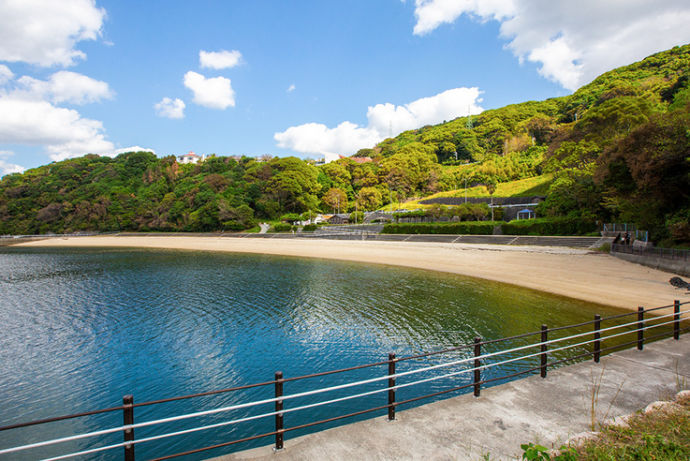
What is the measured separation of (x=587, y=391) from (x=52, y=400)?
37.0 feet

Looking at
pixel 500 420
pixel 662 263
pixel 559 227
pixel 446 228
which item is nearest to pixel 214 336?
pixel 500 420

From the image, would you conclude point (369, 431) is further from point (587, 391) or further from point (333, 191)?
point (333, 191)

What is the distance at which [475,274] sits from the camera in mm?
22703

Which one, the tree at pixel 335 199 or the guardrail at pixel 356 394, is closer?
the guardrail at pixel 356 394

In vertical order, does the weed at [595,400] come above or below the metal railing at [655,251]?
below

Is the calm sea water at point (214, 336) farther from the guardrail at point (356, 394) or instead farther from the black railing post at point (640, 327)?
the black railing post at point (640, 327)

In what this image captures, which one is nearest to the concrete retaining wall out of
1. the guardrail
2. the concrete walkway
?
the guardrail

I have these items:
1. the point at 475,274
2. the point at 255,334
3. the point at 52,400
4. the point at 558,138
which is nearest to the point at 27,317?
the point at 52,400

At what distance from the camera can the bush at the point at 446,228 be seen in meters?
38.2

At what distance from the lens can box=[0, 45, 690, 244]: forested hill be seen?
3659cm

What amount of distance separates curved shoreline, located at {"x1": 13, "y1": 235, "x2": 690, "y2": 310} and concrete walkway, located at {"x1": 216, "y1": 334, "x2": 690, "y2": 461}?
1057cm

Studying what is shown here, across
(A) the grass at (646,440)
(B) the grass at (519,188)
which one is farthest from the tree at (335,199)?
(A) the grass at (646,440)

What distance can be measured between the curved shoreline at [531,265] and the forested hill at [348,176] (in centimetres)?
1140

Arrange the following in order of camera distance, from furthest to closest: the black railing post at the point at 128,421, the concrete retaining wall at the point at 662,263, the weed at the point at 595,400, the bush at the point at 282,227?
the bush at the point at 282,227
the concrete retaining wall at the point at 662,263
the weed at the point at 595,400
the black railing post at the point at 128,421
